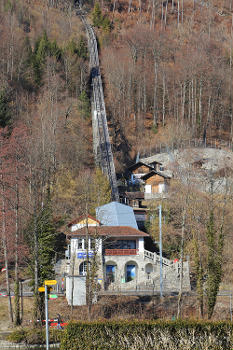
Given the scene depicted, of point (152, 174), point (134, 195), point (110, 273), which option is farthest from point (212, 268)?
point (152, 174)

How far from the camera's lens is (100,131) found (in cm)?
5941

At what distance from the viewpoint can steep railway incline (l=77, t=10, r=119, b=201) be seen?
51416 mm

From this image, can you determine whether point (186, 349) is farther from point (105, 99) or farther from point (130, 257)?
point (105, 99)

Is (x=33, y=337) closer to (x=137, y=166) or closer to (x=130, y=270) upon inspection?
(x=130, y=270)

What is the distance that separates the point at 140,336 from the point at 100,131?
4387 centimetres

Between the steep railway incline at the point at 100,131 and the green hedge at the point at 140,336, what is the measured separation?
30238 mm

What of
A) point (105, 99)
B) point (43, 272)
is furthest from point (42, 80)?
point (43, 272)

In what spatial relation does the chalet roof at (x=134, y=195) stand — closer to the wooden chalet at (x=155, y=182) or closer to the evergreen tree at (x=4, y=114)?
the wooden chalet at (x=155, y=182)

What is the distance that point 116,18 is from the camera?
4026 inches

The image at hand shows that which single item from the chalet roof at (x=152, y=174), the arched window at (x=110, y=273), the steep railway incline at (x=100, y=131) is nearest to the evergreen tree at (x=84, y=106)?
the steep railway incline at (x=100, y=131)

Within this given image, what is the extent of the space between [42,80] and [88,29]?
125ft

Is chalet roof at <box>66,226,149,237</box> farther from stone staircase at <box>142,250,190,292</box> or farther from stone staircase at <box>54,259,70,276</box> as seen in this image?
stone staircase at <box>54,259,70,276</box>

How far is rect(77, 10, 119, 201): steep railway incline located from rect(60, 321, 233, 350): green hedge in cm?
3024

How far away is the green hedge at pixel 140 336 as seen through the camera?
1705cm
